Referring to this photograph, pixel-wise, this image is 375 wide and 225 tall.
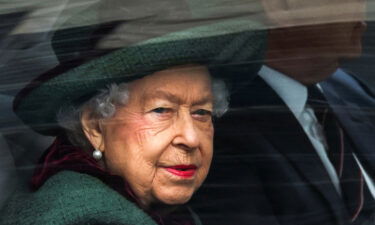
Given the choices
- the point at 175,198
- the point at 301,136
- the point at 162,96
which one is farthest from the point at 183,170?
the point at 301,136

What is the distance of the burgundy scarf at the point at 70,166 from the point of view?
193 cm

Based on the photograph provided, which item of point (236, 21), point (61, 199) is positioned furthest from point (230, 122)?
point (61, 199)

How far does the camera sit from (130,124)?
1938 millimetres

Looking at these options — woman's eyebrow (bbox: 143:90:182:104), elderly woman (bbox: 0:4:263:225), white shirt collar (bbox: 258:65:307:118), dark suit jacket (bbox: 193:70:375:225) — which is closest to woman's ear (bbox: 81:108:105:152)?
elderly woman (bbox: 0:4:263:225)

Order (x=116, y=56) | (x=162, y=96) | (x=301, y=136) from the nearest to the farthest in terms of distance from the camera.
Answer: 1. (x=116, y=56)
2. (x=162, y=96)
3. (x=301, y=136)

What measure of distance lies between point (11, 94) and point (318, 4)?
2.10 feet

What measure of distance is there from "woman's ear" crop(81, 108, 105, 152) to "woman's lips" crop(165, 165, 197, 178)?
161 millimetres

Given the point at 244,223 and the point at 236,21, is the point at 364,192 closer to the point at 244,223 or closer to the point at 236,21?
the point at 244,223

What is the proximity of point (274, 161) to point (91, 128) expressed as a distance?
40 cm

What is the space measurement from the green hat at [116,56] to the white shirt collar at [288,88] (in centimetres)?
6

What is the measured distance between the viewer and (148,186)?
6.44ft

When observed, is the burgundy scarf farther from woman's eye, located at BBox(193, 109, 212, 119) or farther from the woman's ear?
woman's eye, located at BBox(193, 109, 212, 119)

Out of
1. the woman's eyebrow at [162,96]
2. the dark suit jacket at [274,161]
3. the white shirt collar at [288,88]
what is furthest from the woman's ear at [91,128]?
the white shirt collar at [288,88]

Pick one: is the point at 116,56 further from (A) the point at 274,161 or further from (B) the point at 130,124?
(A) the point at 274,161
